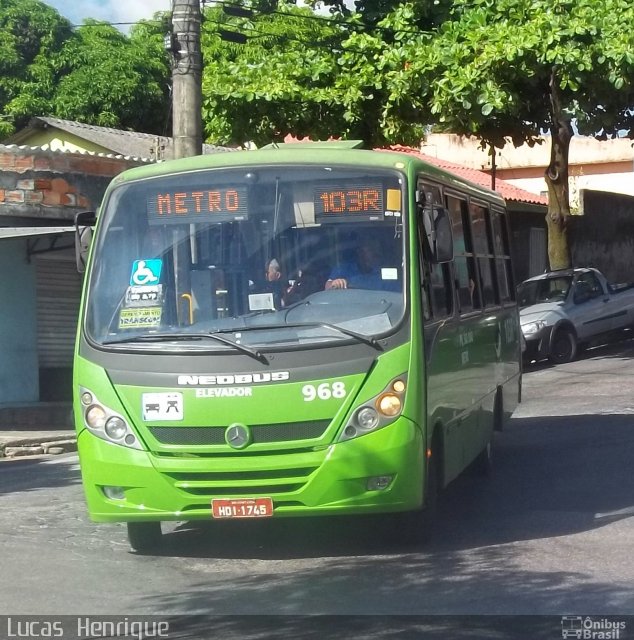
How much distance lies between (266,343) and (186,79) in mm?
7375

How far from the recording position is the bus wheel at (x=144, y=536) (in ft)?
26.5

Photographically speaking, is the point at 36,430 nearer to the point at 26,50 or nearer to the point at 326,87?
the point at 326,87

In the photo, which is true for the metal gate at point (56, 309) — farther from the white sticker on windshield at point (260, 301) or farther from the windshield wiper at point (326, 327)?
the windshield wiper at point (326, 327)

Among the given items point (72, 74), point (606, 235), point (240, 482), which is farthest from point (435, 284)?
point (72, 74)

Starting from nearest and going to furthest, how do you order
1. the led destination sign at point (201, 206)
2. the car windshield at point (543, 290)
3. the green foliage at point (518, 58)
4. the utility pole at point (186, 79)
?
the led destination sign at point (201, 206) → the utility pole at point (186, 79) → the green foliage at point (518, 58) → the car windshield at point (543, 290)

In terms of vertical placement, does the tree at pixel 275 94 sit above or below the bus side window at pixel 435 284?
above

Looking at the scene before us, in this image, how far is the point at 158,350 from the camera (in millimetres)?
7547

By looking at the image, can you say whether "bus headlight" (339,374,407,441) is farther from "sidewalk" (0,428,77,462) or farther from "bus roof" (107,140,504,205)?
"sidewalk" (0,428,77,462)

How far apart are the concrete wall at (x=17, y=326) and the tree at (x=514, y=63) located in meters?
6.91

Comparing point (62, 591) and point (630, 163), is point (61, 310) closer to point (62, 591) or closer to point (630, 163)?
point (62, 591)

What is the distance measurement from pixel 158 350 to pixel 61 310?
36.5ft

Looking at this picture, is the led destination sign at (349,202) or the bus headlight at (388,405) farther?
the led destination sign at (349,202)

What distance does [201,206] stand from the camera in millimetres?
8016

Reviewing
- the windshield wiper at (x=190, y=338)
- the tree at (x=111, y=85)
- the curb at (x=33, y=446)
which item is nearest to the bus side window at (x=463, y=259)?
the windshield wiper at (x=190, y=338)
